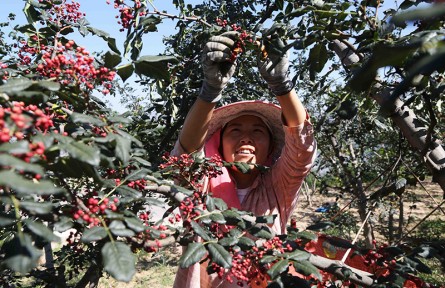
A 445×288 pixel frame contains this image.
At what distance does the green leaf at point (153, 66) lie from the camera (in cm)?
125

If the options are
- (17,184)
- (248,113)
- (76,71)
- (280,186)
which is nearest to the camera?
(17,184)

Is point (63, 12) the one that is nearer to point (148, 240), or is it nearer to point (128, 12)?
point (128, 12)

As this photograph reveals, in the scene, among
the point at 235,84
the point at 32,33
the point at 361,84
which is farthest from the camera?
the point at 235,84

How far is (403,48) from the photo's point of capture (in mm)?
504

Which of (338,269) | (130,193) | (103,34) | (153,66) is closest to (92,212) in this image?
(130,193)

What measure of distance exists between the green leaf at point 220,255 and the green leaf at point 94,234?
364 mm

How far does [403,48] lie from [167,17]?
61.5 inches

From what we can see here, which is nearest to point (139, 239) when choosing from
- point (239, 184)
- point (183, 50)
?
point (239, 184)

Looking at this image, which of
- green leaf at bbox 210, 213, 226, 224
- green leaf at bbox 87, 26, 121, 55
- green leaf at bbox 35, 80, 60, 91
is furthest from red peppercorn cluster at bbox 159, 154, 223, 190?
green leaf at bbox 35, 80, 60, 91

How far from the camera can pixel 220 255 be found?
1.10 metres

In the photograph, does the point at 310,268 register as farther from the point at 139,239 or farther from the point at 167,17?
the point at 167,17

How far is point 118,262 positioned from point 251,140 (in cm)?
165

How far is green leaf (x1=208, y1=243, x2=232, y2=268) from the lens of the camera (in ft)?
3.52

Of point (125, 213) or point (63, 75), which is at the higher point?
point (63, 75)
